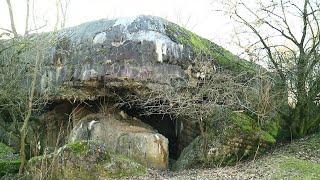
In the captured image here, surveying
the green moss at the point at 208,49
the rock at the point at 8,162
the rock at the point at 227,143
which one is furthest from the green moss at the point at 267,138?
the rock at the point at 8,162

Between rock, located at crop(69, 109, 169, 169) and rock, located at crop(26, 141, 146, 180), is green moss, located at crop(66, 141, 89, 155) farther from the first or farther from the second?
rock, located at crop(69, 109, 169, 169)

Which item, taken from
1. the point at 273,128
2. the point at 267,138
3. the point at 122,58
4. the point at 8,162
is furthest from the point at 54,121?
the point at 273,128

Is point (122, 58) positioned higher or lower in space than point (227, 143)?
Answer: higher

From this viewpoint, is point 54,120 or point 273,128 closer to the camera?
point 273,128

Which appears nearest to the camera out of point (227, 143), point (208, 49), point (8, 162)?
point (8, 162)

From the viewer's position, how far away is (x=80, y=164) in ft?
33.3

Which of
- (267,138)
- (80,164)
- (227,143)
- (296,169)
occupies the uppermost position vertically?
(267,138)

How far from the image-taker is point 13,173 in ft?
39.7

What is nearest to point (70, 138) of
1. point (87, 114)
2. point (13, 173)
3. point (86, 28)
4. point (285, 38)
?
point (87, 114)

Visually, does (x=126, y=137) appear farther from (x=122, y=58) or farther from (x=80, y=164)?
(x=80, y=164)

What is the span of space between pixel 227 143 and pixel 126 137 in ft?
8.93

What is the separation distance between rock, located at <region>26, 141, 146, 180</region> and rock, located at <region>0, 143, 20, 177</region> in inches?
77.8

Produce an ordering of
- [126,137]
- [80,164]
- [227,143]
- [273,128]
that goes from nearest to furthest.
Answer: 1. [80,164]
2. [227,143]
3. [126,137]
4. [273,128]

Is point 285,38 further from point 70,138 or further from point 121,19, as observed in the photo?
point 70,138
